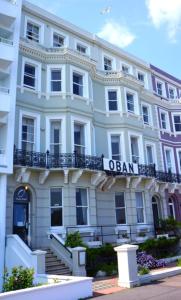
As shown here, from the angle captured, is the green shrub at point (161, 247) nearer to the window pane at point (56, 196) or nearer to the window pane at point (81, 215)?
the window pane at point (81, 215)

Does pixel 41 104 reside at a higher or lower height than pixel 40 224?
higher

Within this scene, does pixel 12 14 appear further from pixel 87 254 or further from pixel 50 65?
pixel 87 254

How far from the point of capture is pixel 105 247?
15.1 meters

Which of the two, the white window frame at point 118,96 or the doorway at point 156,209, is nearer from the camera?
the white window frame at point 118,96

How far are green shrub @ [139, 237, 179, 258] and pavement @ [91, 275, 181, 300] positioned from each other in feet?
14.6

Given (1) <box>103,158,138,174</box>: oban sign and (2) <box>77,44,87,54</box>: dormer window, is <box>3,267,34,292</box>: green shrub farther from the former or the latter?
(2) <box>77,44,87,54</box>: dormer window

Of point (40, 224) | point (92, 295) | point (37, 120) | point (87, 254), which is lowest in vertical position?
point (92, 295)

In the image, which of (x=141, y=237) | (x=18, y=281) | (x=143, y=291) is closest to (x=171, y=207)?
(x=141, y=237)

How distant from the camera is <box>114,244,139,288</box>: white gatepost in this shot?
11.2m

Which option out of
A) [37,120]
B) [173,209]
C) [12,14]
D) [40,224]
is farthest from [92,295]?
[173,209]

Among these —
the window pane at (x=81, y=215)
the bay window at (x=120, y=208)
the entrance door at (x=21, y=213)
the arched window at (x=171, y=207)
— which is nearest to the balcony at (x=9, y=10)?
the entrance door at (x=21, y=213)

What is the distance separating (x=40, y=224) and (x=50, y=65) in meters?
9.61

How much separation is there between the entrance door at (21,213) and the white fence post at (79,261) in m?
3.70

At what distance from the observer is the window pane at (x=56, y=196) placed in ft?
56.3
